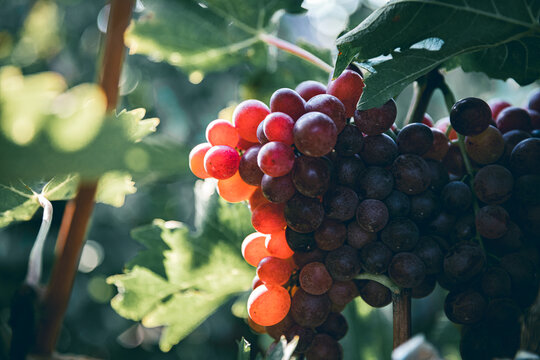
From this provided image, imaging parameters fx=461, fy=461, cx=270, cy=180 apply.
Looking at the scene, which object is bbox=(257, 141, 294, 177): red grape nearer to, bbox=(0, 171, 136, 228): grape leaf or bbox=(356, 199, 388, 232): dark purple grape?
bbox=(356, 199, 388, 232): dark purple grape

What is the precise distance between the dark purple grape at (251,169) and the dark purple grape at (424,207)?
221mm

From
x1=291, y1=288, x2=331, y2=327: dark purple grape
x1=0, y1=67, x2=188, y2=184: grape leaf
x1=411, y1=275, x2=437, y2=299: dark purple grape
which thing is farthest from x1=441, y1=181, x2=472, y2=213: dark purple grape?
x1=0, y1=67, x2=188, y2=184: grape leaf

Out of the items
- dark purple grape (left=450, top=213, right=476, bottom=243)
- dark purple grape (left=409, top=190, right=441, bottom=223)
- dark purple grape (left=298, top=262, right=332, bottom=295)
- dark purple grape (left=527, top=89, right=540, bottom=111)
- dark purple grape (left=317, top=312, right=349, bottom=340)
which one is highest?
dark purple grape (left=527, top=89, right=540, bottom=111)

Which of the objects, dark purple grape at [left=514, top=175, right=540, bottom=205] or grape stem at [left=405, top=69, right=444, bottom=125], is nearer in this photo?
dark purple grape at [left=514, top=175, right=540, bottom=205]

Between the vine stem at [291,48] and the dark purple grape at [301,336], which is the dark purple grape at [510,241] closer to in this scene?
the dark purple grape at [301,336]

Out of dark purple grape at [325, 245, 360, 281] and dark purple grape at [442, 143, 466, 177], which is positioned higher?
dark purple grape at [442, 143, 466, 177]

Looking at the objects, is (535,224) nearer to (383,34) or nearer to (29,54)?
(383,34)

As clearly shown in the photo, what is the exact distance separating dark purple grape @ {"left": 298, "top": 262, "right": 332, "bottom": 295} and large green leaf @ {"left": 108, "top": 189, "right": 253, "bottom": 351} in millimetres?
344

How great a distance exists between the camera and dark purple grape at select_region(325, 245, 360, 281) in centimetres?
64

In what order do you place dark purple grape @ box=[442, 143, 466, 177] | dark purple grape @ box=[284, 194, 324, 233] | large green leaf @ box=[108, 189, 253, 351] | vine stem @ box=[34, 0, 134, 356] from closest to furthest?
vine stem @ box=[34, 0, 134, 356] < dark purple grape @ box=[284, 194, 324, 233] < dark purple grape @ box=[442, 143, 466, 177] < large green leaf @ box=[108, 189, 253, 351]

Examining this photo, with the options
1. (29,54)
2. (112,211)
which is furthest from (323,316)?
(29,54)

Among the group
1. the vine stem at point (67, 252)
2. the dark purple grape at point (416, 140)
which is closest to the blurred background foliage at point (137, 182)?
the dark purple grape at point (416, 140)

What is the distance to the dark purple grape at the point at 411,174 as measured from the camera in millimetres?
636

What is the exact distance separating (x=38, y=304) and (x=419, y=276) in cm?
47
